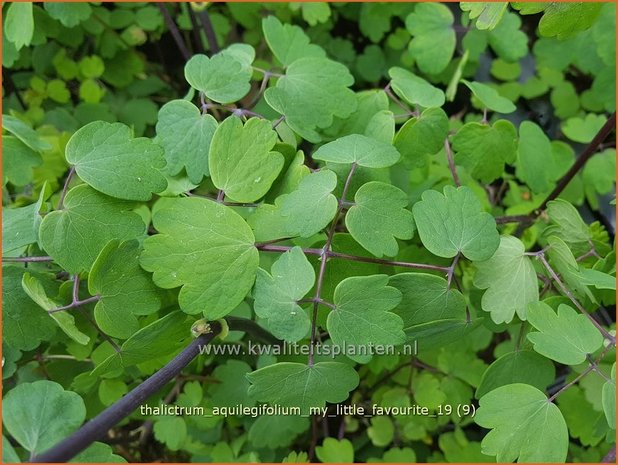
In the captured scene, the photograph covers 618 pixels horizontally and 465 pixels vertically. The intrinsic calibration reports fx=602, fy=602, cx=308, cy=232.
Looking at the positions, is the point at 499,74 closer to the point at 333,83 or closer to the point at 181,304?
the point at 333,83

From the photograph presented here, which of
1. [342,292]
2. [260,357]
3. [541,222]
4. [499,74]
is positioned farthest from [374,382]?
[499,74]

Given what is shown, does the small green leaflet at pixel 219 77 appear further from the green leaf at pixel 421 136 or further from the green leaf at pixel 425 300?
the green leaf at pixel 425 300

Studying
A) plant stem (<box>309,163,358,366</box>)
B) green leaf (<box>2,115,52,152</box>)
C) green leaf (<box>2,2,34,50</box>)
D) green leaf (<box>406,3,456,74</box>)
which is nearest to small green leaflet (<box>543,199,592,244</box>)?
plant stem (<box>309,163,358,366</box>)

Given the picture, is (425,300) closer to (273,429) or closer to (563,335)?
(563,335)

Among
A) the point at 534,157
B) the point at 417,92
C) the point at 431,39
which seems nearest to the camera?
the point at 417,92

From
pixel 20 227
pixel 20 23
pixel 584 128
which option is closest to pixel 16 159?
pixel 20 227

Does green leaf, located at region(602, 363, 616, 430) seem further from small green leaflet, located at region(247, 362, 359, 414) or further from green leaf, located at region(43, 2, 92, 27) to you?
green leaf, located at region(43, 2, 92, 27)

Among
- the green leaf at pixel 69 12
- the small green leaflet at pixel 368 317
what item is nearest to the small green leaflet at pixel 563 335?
the small green leaflet at pixel 368 317
